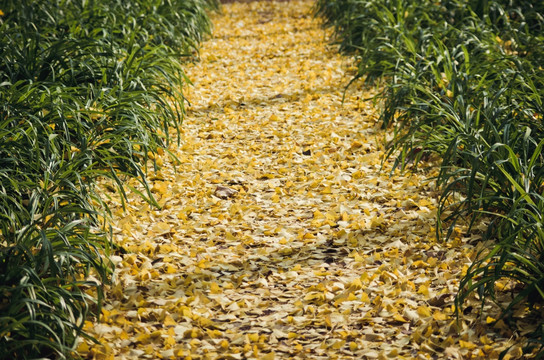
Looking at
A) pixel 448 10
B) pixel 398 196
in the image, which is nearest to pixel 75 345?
pixel 398 196

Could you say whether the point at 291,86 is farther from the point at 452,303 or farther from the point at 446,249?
the point at 452,303

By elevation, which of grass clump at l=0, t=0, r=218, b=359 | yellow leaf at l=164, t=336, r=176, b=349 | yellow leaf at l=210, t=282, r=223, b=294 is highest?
grass clump at l=0, t=0, r=218, b=359

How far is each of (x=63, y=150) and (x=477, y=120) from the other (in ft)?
8.66

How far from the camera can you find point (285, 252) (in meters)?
3.65

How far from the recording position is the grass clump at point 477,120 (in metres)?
2.96

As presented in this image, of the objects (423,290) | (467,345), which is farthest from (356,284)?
(467,345)

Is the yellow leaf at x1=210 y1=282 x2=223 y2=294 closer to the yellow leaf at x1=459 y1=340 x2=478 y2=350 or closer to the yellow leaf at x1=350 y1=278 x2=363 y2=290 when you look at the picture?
the yellow leaf at x1=350 y1=278 x2=363 y2=290

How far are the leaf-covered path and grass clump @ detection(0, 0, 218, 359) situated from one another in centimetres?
26

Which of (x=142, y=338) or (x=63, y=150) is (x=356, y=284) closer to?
(x=142, y=338)

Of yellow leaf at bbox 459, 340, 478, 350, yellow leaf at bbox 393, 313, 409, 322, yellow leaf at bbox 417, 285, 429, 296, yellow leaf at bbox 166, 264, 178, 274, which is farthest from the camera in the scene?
yellow leaf at bbox 166, 264, 178, 274

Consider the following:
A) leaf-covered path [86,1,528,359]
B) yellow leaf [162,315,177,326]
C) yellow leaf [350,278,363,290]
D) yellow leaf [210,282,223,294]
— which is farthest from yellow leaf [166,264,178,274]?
yellow leaf [350,278,363,290]

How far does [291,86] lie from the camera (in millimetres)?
6562

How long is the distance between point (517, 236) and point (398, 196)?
1.29 meters

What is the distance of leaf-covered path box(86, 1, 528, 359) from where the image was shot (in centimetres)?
285
